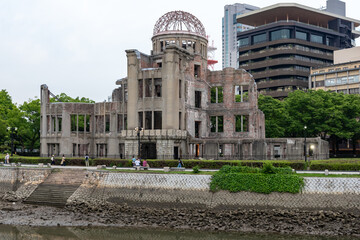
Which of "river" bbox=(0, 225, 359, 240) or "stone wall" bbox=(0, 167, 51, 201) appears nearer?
"river" bbox=(0, 225, 359, 240)

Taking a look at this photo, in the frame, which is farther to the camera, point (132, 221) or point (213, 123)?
point (213, 123)

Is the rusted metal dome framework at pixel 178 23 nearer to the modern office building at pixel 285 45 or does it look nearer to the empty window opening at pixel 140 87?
the empty window opening at pixel 140 87

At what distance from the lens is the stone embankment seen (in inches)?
1226

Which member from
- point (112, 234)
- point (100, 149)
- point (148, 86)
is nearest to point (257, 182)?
point (112, 234)

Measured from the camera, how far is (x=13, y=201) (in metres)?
42.5

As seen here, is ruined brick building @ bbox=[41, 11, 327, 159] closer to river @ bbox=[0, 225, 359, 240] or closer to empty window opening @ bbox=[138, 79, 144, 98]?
empty window opening @ bbox=[138, 79, 144, 98]

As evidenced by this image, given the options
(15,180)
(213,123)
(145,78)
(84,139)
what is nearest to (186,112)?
(145,78)

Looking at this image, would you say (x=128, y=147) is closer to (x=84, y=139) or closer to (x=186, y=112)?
(x=186, y=112)

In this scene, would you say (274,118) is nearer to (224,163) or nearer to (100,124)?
(100,124)

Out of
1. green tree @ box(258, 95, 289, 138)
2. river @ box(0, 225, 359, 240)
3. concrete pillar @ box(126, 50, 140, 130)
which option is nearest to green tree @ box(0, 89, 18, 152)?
concrete pillar @ box(126, 50, 140, 130)

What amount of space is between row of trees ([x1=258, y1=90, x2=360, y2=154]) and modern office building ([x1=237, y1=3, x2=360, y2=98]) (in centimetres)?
4168

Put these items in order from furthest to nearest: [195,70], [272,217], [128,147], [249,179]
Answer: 1. [195,70]
2. [128,147]
3. [249,179]
4. [272,217]

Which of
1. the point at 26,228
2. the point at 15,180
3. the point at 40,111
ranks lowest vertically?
the point at 26,228

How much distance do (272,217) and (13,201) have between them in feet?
81.2
